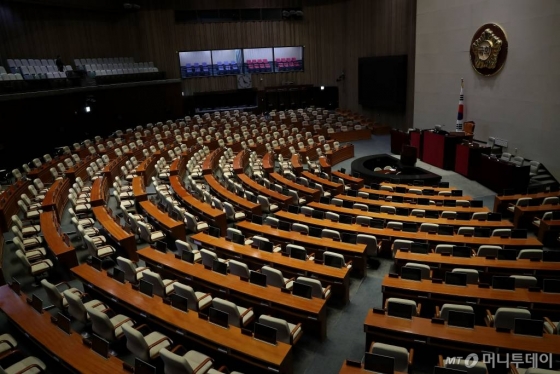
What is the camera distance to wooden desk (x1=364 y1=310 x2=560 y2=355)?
4.40 metres

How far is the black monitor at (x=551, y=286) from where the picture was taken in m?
5.39

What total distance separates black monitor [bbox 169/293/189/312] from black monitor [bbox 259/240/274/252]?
84.8 inches

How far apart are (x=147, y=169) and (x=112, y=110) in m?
8.97

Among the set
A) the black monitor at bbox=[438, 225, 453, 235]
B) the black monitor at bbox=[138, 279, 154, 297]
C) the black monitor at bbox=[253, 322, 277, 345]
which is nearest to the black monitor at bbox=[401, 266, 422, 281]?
the black monitor at bbox=[438, 225, 453, 235]

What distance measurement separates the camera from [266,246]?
286 inches

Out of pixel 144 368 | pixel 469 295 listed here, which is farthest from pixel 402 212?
pixel 144 368

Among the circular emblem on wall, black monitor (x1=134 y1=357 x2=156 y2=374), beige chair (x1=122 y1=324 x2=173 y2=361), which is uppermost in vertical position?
the circular emblem on wall

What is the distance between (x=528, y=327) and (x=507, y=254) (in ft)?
7.71

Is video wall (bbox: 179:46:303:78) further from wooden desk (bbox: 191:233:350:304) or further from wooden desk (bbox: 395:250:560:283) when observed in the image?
wooden desk (bbox: 395:250:560:283)

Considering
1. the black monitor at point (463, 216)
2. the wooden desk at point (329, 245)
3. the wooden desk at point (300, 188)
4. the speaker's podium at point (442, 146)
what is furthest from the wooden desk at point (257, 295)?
the speaker's podium at point (442, 146)

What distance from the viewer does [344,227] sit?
8.24 metres

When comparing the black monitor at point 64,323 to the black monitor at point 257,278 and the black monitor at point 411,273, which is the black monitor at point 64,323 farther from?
the black monitor at point 411,273

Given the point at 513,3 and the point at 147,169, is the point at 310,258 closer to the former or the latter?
the point at 147,169

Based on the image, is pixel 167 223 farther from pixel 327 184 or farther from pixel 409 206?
pixel 409 206
